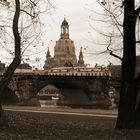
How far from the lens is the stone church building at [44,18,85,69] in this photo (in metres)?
175

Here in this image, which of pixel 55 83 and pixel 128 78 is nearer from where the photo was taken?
pixel 128 78

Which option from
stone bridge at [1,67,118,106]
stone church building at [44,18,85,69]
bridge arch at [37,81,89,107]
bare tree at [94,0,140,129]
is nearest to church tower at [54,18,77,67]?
stone church building at [44,18,85,69]

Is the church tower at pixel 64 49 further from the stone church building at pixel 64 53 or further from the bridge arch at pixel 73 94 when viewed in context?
the bridge arch at pixel 73 94

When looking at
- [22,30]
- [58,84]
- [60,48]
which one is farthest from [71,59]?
[22,30]

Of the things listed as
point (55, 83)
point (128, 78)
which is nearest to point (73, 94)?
point (55, 83)

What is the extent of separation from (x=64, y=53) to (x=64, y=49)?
5.50 feet

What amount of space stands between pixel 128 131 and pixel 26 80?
3497 inches

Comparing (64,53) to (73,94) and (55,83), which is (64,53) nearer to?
(73,94)

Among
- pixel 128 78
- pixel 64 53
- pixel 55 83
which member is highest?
pixel 64 53

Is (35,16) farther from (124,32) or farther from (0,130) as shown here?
(0,130)

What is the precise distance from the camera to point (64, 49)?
Result: 18012cm

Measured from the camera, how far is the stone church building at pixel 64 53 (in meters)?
175

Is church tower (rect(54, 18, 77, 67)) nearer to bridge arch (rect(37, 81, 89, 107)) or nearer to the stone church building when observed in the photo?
the stone church building

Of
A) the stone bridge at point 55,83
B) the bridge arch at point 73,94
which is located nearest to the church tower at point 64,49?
the bridge arch at point 73,94
